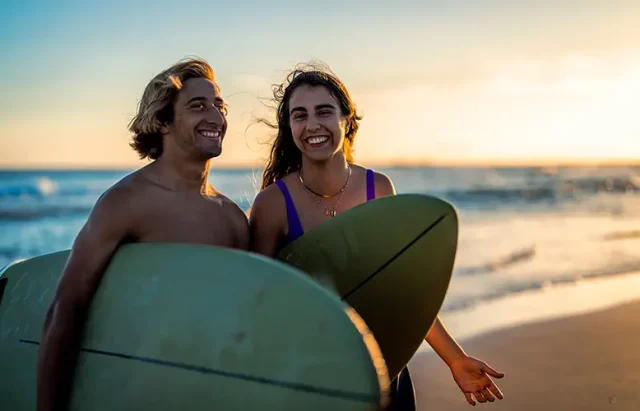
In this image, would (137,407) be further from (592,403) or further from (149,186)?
(592,403)

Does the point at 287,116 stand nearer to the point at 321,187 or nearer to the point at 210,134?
the point at 321,187

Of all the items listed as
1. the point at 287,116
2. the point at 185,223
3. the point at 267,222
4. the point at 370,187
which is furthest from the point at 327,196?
the point at 185,223

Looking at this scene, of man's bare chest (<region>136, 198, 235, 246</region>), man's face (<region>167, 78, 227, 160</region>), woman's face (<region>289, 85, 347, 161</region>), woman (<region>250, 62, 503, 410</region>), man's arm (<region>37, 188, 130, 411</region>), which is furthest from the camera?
woman's face (<region>289, 85, 347, 161</region>)

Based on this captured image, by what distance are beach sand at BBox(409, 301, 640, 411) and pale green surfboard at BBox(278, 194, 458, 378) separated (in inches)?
65.2

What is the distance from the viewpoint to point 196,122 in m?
2.70

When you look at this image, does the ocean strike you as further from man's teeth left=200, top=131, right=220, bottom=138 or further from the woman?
man's teeth left=200, top=131, right=220, bottom=138

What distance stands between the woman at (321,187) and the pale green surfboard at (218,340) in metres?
0.66

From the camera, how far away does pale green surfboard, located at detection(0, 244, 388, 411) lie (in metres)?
1.96

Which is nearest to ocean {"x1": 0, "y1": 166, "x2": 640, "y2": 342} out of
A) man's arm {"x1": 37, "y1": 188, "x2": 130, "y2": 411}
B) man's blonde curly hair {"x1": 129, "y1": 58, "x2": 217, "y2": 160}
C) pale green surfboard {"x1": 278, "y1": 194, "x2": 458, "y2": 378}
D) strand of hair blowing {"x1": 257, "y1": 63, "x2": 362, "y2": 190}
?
strand of hair blowing {"x1": 257, "y1": 63, "x2": 362, "y2": 190}

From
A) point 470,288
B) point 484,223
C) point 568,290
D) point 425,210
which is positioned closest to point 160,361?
point 425,210

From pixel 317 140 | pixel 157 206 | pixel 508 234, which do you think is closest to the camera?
pixel 157 206

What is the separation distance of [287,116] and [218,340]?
1.51m

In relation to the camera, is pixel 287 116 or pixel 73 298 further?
pixel 287 116

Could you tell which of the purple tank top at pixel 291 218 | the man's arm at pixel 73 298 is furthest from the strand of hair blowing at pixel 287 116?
the man's arm at pixel 73 298
